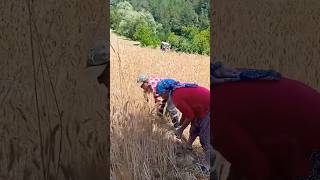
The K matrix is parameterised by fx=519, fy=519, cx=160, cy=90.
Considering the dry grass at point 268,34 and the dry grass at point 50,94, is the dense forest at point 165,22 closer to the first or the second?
the dry grass at point 268,34

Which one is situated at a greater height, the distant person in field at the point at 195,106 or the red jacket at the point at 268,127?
the red jacket at the point at 268,127

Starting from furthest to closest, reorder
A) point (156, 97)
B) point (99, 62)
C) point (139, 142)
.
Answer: point (156, 97)
point (139, 142)
point (99, 62)

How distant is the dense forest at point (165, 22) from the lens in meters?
12.7

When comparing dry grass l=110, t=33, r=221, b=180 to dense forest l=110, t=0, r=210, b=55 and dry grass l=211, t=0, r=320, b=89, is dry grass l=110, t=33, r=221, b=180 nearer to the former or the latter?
dry grass l=211, t=0, r=320, b=89

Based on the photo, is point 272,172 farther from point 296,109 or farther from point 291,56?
point 291,56

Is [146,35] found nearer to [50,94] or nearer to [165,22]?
[165,22]

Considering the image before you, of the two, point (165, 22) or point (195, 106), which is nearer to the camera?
point (195, 106)

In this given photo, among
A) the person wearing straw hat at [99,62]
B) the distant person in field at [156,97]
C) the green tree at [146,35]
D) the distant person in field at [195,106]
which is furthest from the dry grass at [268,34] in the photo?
the green tree at [146,35]

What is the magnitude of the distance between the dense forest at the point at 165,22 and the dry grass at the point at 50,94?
955 cm

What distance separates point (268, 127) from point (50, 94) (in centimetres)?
103

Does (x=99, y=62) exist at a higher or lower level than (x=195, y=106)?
higher

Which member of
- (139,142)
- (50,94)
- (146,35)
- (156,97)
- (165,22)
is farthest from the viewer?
(165,22)

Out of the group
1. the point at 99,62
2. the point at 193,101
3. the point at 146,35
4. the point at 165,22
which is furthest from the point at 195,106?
the point at 165,22

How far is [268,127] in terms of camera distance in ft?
8.07
